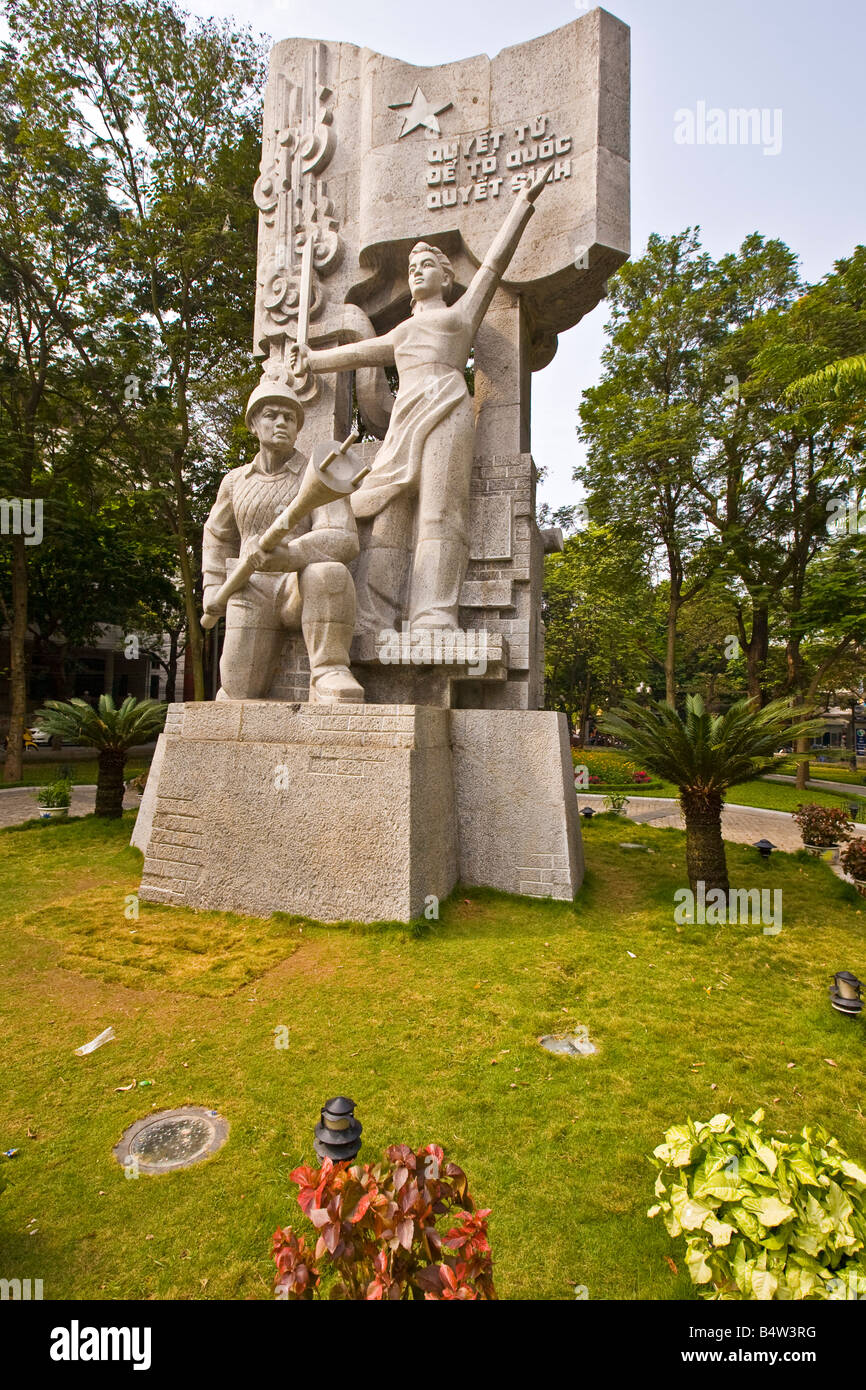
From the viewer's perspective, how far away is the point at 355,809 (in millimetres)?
5156

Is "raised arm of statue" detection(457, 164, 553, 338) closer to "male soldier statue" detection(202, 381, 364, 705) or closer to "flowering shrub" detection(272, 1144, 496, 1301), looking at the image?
"male soldier statue" detection(202, 381, 364, 705)

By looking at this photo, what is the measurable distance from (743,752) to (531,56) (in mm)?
7529

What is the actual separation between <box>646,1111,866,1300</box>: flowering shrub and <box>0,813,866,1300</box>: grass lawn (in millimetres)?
608

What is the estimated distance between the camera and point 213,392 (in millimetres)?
16188

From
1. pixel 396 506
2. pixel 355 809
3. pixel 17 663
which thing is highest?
pixel 396 506

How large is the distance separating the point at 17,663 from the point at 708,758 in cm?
1466

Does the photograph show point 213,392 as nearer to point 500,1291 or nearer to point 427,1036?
point 427,1036

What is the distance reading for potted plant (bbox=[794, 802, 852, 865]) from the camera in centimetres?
907

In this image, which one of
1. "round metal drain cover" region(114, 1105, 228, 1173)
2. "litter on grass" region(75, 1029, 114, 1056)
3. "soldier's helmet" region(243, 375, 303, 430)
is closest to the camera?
"round metal drain cover" region(114, 1105, 228, 1173)

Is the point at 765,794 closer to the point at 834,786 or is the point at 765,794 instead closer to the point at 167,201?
the point at 834,786

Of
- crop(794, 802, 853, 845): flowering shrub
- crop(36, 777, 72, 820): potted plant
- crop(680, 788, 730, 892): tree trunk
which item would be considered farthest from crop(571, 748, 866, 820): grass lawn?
crop(36, 777, 72, 820): potted plant

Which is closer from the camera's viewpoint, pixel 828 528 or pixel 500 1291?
pixel 500 1291

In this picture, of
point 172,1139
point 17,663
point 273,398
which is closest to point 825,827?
point 273,398
